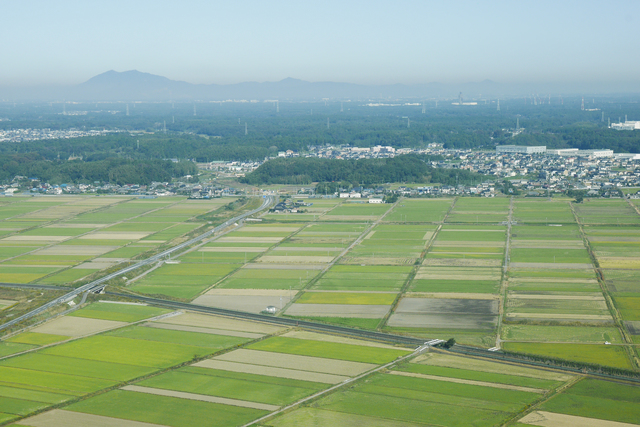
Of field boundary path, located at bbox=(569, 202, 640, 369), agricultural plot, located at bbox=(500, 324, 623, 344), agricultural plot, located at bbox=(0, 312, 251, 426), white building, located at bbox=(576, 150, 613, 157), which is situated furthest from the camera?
white building, located at bbox=(576, 150, 613, 157)

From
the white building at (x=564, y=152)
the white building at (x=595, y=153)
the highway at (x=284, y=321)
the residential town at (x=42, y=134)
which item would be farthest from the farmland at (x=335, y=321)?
Answer: the residential town at (x=42, y=134)

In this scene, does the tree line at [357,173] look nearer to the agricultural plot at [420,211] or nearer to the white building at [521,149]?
the agricultural plot at [420,211]

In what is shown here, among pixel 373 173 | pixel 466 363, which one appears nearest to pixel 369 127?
pixel 373 173

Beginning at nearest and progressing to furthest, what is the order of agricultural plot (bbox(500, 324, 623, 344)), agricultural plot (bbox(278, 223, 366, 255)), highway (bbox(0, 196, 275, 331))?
agricultural plot (bbox(500, 324, 623, 344)) → highway (bbox(0, 196, 275, 331)) → agricultural plot (bbox(278, 223, 366, 255))

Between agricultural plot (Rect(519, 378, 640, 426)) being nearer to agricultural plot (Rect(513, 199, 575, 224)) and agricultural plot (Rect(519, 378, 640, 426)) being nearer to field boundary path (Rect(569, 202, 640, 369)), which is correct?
field boundary path (Rect(569, 202, 640, 369))

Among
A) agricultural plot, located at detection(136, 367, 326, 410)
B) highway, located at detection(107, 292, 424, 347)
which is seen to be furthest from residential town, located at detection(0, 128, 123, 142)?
agricultural plot, located at detection(136, 367, 326, 410)

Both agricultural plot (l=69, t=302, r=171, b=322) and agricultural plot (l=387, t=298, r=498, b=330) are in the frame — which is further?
agricultural plot (l=69, t=302, r=171, b=322)

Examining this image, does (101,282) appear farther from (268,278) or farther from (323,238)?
(323,238)
